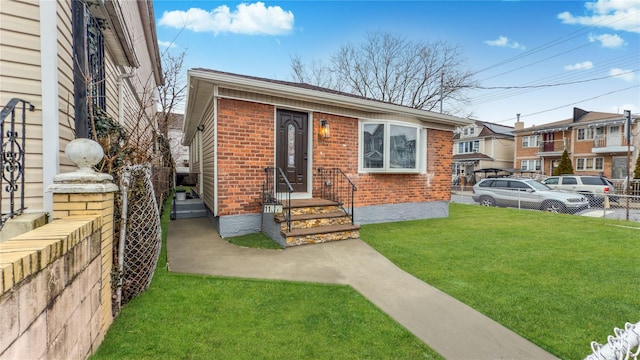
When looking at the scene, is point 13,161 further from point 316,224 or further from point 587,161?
point 587,161

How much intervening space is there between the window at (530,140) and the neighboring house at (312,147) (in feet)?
75.0

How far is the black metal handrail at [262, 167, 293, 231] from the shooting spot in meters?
5.44

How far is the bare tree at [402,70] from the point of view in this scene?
18.8 meters

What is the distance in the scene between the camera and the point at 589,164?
874 inches

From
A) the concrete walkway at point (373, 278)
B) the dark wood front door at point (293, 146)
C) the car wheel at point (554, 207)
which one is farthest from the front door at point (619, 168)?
the dark wood front door at point (293, 146)

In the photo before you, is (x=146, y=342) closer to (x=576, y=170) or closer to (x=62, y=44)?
(x=62, y=44)

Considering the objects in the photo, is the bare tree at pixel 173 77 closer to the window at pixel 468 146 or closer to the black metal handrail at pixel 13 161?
the black metal handrail at pixel 13 161

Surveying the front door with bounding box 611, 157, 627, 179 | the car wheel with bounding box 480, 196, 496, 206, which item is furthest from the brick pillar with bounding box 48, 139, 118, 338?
the front door with bounding box 611, 157, 627, 179

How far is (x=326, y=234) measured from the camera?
547 cm

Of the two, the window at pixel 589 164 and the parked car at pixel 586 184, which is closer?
the parked car at pixel 586 184

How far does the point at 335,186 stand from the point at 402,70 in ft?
51.8

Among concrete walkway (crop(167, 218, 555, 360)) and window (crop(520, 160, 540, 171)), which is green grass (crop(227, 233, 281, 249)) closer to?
concrete walkway (crop(167, 218, 555, 360))

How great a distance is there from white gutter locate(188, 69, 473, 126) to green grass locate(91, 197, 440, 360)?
11.7 feet

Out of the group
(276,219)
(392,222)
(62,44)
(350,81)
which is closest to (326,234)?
(276,219)
